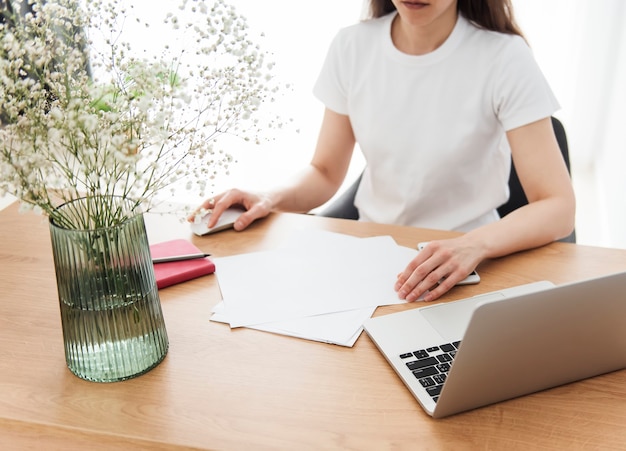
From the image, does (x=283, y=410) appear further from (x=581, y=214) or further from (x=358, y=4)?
(x=358, y=4)

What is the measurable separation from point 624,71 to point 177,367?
2.85 metres

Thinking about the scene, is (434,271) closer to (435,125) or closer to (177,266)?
(177,266)

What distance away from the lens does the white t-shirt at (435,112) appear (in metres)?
1.62

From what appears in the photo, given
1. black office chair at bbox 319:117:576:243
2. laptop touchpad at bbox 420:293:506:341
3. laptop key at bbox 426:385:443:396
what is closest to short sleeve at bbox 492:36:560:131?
black office chair at bbox 319:117:576:243

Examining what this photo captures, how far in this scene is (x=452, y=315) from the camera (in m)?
1.14

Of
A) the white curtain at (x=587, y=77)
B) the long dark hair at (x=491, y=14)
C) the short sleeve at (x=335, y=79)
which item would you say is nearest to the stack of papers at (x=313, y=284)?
the short sleeve at (x=335, y=79)

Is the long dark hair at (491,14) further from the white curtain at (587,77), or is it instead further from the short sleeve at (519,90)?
the white curtain at (587,77)

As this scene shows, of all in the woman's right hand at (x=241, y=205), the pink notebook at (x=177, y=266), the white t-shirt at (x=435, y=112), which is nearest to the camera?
the pink notebook at (x=177, y=266)

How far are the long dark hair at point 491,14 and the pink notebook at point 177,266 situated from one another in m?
0.93

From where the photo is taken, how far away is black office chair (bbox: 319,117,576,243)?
5.90 feet

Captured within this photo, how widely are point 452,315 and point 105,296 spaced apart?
56 cm

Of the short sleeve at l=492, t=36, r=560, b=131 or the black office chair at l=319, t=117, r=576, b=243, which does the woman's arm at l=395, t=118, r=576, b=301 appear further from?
the black office chair at l=319, t=117, r=576, b=243

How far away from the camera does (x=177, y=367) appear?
1029mm

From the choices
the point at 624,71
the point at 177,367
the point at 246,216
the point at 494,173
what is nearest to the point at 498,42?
the point at 494,173
